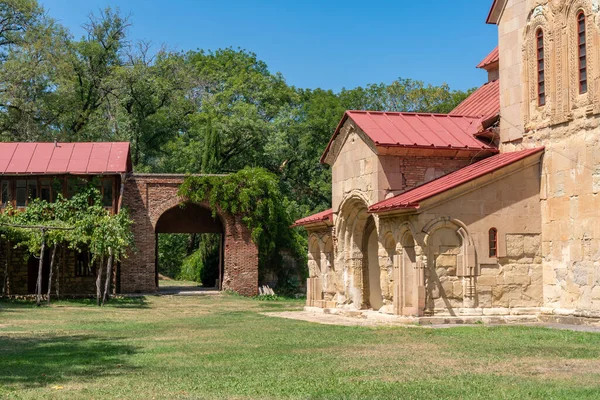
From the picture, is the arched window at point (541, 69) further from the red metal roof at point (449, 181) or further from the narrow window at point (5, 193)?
the narrow window at point (5, 193)

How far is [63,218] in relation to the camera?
31.8 metres

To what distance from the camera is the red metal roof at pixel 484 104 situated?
22812mm

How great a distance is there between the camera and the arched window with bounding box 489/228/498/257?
1875 centimetres

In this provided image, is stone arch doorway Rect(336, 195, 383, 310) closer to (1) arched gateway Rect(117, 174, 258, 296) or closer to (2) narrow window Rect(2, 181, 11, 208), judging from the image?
(1) arched gateway Rect(117, 174, 258, 296)

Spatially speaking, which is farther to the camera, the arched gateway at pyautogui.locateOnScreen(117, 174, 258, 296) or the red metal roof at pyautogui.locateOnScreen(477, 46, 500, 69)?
the arched gateway at pyautogui.locateOnScreen(117, 174, 258, 296)

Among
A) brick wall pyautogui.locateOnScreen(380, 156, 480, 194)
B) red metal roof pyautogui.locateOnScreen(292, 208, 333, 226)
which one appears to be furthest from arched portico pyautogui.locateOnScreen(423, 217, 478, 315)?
red metal roof pyautogui.locateOnScreen(292, 208, 333, 226)

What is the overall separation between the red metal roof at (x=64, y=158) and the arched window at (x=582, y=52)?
19.1 m

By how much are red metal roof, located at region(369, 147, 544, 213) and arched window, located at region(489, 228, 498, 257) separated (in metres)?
1.36

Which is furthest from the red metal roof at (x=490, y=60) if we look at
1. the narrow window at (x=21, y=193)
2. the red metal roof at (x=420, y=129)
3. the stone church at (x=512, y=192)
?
the narrow window at (x=21, y=193)

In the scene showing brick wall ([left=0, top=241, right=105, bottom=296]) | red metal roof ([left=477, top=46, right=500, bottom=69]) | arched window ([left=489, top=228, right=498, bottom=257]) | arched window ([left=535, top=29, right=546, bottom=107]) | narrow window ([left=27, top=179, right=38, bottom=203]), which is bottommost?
brick wall ([left=0, top=241, right=105, bottom=296])

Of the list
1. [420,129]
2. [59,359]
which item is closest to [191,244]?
[420,129]

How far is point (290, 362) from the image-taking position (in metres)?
11.8

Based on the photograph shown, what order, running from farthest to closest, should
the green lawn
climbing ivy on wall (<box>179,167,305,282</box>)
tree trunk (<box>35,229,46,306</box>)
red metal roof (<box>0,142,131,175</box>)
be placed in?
climbing ivy on wall (<box>179,167,305,282</box>)
red metal roof (<box>0,142,131,175</box>)
tree trunk (<box>35,229,46,306</box>)
the green lawn

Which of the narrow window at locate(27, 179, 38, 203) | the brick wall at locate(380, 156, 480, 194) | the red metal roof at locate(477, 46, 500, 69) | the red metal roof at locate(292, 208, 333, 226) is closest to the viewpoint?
the brick wall at locate(380, 156, 480, 194)
